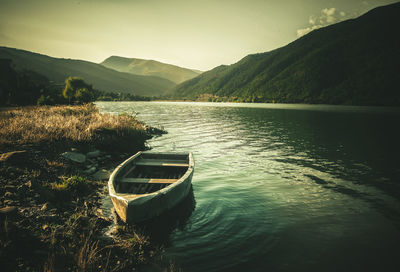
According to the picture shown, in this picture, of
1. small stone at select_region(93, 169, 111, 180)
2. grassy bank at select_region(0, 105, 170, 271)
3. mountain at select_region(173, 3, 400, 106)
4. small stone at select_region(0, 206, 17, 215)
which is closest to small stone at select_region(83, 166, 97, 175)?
grassy bank at select_region(0, 105, 170, 271)

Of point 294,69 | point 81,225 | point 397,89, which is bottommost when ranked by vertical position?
point 81,225

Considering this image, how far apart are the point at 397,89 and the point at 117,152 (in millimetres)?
146508

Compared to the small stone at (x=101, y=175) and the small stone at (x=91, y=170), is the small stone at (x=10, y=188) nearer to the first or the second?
the small stone at (x=101, y=175)

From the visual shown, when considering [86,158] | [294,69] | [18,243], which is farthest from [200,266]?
[294,69]

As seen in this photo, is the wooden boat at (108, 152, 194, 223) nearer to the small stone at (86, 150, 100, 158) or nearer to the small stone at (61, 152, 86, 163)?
the small stone at (61, 152, 86, 163)

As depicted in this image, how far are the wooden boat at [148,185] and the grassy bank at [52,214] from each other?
827 mm

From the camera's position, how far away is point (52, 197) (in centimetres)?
733

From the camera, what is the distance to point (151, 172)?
36.1ft

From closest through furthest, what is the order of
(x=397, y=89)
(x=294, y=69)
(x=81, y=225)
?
(x=81, y=225), (x=397, y=89), (x=294, y=69)

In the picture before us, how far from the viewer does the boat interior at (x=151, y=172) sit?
28.4 feet

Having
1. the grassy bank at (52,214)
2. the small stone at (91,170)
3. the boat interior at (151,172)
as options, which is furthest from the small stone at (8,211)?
the small stone at (91,170)

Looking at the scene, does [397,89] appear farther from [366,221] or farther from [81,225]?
[81,225]

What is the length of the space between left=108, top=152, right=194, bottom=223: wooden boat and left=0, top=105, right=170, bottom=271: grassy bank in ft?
2.71

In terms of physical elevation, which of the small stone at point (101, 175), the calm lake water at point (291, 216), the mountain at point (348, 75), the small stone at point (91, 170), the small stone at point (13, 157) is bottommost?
the calm lake water at point (291, 216)
